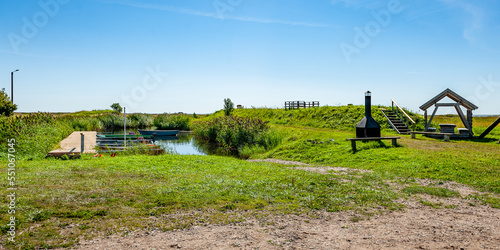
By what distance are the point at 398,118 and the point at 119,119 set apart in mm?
38005

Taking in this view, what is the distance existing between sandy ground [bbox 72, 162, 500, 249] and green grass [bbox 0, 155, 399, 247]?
17.1 inches

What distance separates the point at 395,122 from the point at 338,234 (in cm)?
2519

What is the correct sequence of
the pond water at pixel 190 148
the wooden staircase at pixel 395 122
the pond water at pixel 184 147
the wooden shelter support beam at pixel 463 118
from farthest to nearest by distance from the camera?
1. the wooden staircase at pixel 395 122
2. the pond water at pixel 184 147
3. the pond water at pixel 190 148
4. the wooden shelter support beam at pixel 463 118

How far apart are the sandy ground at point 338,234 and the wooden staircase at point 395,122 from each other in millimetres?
20322

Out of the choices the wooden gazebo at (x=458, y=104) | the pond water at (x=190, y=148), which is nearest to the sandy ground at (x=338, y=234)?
the pond water at (x=190, y=148)

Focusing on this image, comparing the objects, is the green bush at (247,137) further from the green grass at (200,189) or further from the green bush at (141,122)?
the green bush at (141,122)

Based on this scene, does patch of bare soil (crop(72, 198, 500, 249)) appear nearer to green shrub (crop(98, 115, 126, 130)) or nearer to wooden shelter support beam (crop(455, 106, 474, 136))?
wooden shelter support beam (crop(455, 106, 474, 136))

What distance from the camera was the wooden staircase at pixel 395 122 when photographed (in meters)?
26.5

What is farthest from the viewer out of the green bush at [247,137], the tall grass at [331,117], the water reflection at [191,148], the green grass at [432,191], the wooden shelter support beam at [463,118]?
the tall grass at [331,117]

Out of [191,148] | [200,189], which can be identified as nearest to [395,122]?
[191,148]

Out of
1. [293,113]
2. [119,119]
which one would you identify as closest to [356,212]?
[293,113]

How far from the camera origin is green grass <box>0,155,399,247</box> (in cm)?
632

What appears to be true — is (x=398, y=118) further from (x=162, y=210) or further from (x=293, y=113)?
(x=162, y=210)

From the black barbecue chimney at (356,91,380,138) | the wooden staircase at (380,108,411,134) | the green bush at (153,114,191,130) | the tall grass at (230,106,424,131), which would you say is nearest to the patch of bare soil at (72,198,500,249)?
the black barbecue chimney at (356,91,380,138)
